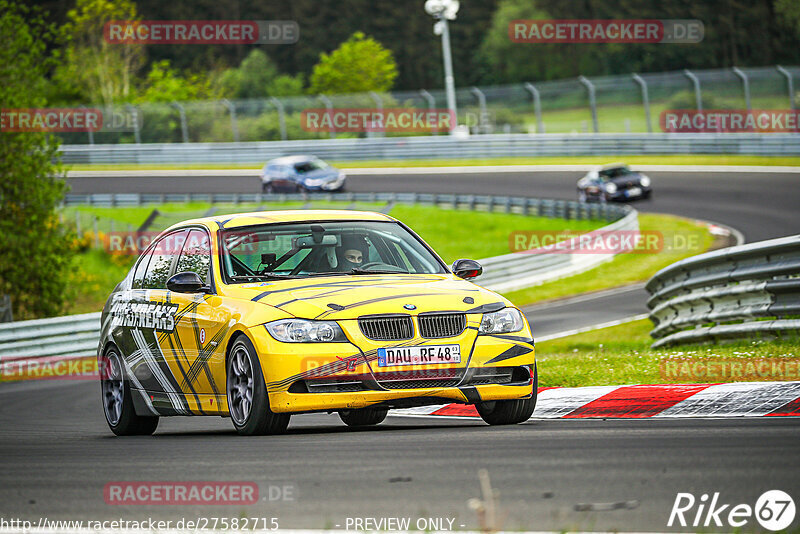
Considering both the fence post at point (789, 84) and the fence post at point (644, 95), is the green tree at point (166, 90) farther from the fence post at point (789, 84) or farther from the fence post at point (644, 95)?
the fence post at point (789, 84)

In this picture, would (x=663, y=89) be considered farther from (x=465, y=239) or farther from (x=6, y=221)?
(x=6, y=221)

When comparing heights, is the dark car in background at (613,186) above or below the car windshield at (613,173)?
below

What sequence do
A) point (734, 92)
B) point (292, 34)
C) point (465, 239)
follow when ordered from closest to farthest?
point (465, 239) → point (734, 92) → point (292, 34)

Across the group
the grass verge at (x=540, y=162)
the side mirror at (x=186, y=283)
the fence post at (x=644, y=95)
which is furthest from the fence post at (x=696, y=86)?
the side mirror at (x=186, y=283)

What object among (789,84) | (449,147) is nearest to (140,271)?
(789,84)

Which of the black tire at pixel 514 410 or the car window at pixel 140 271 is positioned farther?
the car window at pixel 140 271

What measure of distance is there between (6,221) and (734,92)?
2771 centimetres

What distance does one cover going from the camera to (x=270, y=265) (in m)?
9.09

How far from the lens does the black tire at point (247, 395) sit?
778cm

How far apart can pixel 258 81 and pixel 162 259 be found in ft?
296

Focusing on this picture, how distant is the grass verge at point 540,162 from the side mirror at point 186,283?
37.7m

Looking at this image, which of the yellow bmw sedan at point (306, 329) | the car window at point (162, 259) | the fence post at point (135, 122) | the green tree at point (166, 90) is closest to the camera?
the yellow bmw sedan at point (306, 329)

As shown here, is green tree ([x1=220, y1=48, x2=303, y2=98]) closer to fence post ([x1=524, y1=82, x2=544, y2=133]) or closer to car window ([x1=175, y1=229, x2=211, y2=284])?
fence post ([x1=524, y1=82, x2=544, y2=133])

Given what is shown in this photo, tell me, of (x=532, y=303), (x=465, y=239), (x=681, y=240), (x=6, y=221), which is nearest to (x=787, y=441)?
(x=532, y=303)
